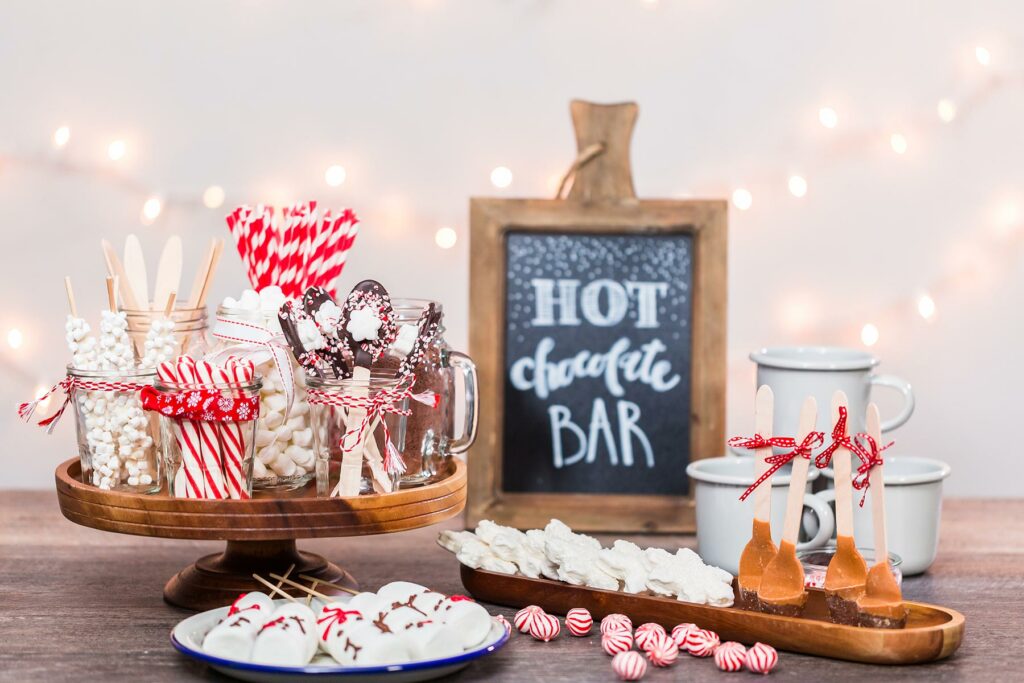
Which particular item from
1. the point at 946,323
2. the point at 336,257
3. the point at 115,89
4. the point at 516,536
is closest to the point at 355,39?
the point at 115,89

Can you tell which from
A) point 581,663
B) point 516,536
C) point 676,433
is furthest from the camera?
point 676,433

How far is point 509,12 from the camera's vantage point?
5.37 ft

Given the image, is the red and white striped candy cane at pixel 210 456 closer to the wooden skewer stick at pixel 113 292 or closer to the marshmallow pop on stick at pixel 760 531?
the wooden skewer stick at pixel 113 292

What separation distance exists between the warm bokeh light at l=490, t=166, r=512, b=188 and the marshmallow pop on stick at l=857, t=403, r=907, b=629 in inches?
30.8

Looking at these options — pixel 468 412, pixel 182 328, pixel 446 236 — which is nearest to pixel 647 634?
pixel 468 412

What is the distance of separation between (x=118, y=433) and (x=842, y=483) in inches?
25.6

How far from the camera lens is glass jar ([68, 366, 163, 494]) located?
1084 millimetres

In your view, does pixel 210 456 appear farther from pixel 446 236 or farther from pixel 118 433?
pixel 446 236

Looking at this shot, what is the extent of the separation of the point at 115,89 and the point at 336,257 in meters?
0.65

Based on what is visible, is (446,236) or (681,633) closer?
(681,633)

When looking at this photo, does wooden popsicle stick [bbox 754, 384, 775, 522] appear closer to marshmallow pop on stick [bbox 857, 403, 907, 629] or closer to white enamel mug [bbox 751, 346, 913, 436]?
marshmallow pop on stick [bbox 857, 403, 907, 629]

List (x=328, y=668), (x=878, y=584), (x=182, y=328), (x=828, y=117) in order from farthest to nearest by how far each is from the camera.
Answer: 1. (x=828, y=117)
2. (x=182, y=328)
3. (x=878, y=584)
4. (x=328, y=668)

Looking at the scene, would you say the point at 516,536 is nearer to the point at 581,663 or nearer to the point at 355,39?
the point at 581,663

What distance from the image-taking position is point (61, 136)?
1639mm
